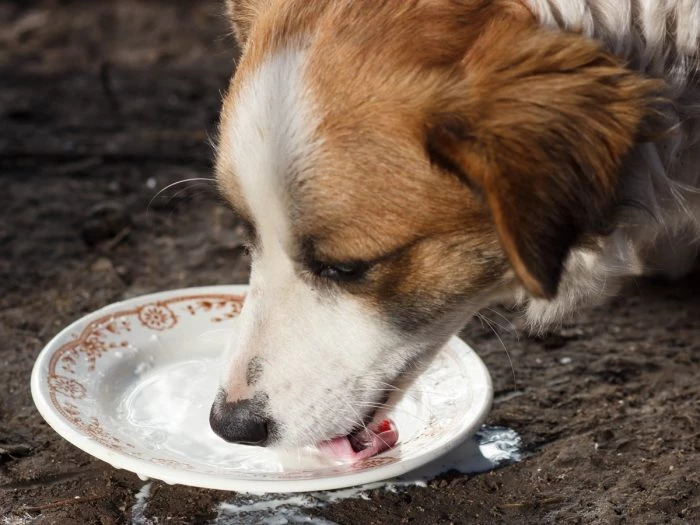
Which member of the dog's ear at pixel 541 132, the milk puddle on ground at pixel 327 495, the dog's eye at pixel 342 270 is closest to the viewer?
the dog's ear at pixel 541 132

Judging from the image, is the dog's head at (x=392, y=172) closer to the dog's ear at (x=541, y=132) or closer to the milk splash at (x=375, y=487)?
the dog's ear at (x=541, y=132)

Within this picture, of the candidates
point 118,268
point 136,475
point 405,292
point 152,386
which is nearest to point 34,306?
point 118,268

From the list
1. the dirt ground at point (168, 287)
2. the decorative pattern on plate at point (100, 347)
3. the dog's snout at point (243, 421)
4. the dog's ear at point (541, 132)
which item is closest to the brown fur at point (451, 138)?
the dog's ear at point (541, 132)

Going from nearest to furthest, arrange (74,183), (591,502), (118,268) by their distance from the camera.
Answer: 1. (591,502)
2. (118,268)
3. (74,183)

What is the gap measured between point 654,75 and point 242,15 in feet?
3.54

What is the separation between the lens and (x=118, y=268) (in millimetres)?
3947

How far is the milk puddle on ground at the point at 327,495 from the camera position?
8.39 ft

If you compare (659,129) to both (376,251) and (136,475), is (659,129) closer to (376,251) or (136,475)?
(376,251)

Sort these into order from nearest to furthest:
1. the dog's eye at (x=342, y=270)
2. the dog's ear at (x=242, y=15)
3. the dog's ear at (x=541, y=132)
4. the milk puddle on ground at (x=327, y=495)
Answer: the dog's ear at (x=541, y=132)
the dog's eye at (x=342, y=270)
the milk puddle on ground at (x=327, y=495)
the dog's ear at (x=242, y=15)

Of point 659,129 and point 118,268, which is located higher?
point 659,129

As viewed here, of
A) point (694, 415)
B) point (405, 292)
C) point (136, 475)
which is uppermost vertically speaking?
point (405, 292)

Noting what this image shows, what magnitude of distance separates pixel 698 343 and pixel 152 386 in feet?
5.81

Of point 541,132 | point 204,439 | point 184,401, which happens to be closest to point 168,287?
point 184,401

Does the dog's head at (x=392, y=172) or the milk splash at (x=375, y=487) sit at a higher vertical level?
the dog's head at (x=392, y=172)
